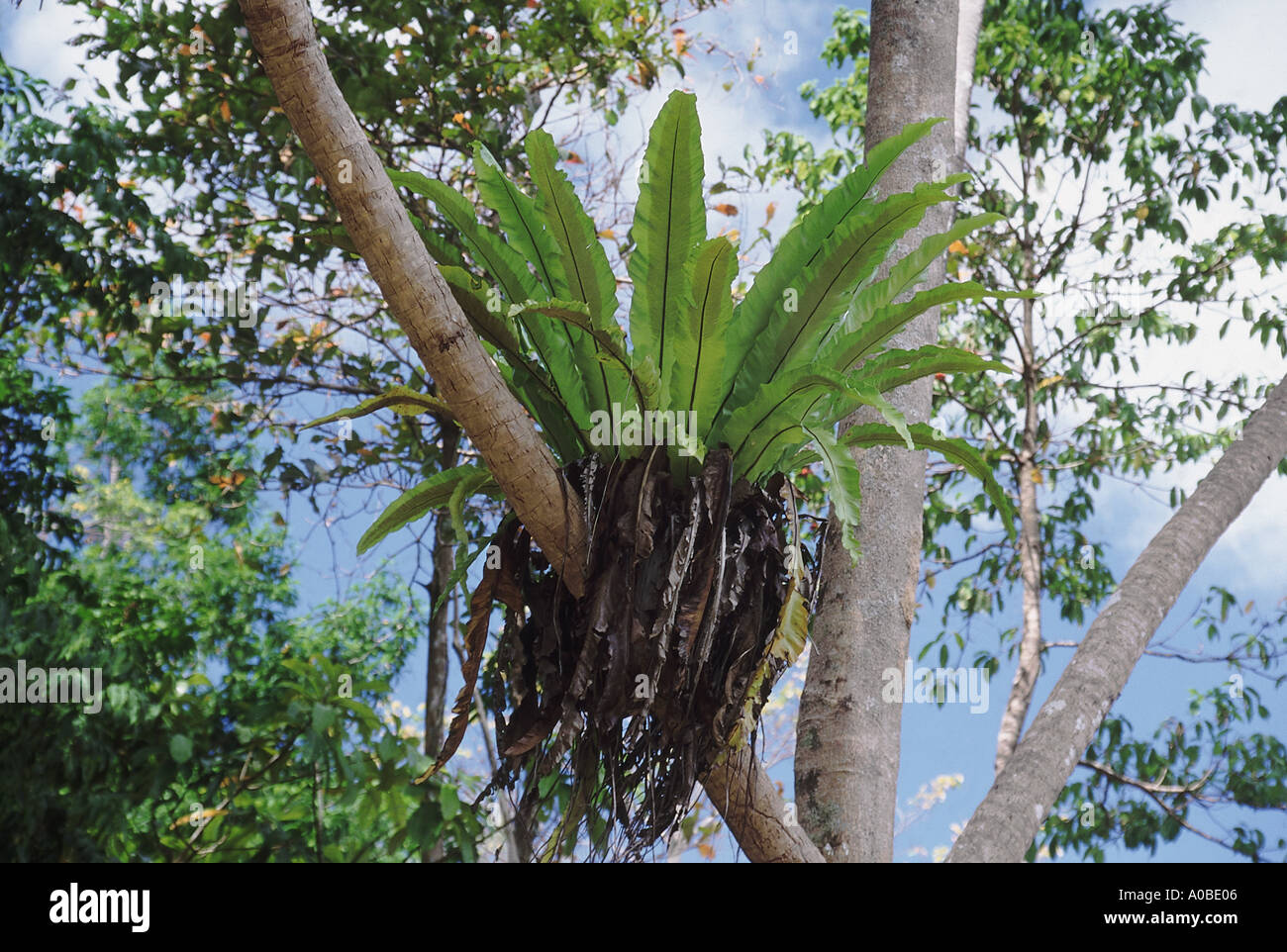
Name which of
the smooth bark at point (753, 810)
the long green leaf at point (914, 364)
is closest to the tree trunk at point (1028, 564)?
the smooth bark at point (753, 810)

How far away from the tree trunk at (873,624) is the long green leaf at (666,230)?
0.40 meters

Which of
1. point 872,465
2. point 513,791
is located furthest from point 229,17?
point 513,791

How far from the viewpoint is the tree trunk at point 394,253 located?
1.15 m

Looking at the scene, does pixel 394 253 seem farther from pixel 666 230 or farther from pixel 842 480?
pixel 842 480

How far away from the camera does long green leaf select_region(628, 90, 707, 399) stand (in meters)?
1.24

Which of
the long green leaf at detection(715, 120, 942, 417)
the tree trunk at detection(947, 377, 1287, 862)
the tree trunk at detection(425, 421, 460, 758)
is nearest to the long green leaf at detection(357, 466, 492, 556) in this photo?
the long green leaf at detection(715, 120, 942, 417)

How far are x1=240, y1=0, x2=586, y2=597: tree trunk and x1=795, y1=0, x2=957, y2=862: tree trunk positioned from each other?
1.80 feet

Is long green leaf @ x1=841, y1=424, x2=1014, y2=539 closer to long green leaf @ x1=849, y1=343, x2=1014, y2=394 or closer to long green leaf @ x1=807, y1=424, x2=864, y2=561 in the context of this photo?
long green leaf @ x1=849, y1=343, x2=1014, y2=394

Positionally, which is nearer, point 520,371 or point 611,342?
point 611,342

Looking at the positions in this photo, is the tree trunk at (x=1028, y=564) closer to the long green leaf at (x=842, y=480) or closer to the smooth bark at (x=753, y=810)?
the smooth bark at (x=753, y=810)

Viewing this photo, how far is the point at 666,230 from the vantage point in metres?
1.31

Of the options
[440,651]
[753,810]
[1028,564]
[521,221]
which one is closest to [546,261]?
[521,221]

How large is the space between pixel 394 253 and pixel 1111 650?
1455mm
